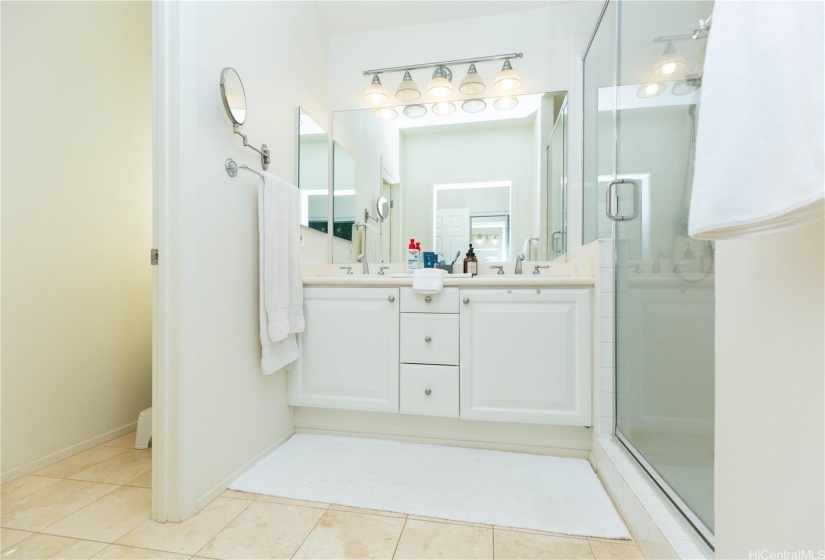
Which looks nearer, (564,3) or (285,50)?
(285,50)

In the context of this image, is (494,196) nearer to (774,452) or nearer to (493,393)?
(493,393)

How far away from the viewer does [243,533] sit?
1.12m

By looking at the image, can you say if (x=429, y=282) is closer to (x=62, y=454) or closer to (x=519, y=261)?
(x=519, y=261)

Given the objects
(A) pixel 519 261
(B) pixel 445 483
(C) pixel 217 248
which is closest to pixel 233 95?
(C) pixel 217 248

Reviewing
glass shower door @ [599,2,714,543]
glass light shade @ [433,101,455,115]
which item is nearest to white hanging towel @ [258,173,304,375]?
glass light shade @ [433,101,455,115]

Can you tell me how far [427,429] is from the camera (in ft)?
5.86

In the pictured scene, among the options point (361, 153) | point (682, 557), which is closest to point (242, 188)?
point (361, 153)

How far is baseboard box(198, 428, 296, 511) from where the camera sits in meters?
1.26

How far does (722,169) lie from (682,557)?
34.8 inches

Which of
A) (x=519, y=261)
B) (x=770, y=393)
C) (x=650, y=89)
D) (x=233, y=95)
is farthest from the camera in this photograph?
(x=519, y=261)

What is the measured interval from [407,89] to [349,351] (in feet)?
5.32

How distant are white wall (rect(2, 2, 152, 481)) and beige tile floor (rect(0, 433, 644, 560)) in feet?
1.29

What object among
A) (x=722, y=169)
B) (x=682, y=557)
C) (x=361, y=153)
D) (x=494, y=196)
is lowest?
(x=682, y=557)

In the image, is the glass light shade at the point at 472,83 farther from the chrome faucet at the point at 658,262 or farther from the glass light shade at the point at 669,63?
the chrome faucet at the point at 658,262
